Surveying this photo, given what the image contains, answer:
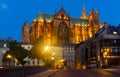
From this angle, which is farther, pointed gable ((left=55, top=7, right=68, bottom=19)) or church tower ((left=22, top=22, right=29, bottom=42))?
pointed gable ((left=55, top=7, right=68, bottom=19))

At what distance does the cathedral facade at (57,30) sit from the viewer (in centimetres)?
15325

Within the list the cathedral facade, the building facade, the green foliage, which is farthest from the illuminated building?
the green foliage

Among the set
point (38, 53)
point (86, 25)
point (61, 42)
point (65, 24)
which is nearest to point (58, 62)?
point (61, 42)

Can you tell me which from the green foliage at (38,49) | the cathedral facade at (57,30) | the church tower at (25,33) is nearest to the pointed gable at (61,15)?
the cathedral facade at (57,30)

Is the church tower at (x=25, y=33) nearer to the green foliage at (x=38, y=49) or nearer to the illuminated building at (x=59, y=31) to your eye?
the illuminated building at (x=59, y=31)

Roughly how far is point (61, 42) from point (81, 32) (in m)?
16.8

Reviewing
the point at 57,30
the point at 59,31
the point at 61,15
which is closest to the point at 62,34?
the point at 59,31

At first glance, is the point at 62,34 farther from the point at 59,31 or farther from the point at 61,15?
the point at 61,15

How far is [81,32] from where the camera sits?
16725 cm

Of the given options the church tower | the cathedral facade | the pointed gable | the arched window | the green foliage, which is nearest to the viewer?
the green foliage

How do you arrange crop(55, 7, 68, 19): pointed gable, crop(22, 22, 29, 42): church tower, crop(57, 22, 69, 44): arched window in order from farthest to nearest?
crop(55, 7, 68, 19): pointed gable
crop(22, 22, 29, 42): church tower
crop(57, 22, 69, 44): arched window

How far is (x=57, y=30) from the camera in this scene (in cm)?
15612

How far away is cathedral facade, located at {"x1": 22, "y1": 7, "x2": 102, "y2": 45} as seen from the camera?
15325 cm

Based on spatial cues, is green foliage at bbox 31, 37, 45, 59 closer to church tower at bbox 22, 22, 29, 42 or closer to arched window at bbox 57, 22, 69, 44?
arched window at bbox 57, 22, 69, 44
